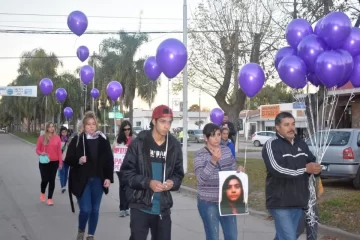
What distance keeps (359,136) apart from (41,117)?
50412mm

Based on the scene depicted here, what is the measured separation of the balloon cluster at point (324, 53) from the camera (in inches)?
232

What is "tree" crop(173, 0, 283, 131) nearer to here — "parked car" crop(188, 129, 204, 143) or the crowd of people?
the crowd of people

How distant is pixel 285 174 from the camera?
446 cm

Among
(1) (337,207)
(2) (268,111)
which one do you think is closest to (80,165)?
(1) (337,207)

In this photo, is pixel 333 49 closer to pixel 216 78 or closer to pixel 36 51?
pixel 216 78

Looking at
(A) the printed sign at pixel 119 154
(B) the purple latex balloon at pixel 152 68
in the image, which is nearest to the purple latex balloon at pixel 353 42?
(A) the printed sign at pixel 119 154

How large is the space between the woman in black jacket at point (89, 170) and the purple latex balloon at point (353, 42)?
3.64m

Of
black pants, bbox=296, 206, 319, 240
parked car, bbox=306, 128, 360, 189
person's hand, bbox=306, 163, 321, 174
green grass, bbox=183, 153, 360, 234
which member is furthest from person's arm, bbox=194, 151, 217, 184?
parked car, bbox=306, 128, 360, 189

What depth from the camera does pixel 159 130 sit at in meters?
4.20

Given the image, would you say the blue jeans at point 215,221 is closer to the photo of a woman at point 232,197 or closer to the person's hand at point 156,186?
the photo of a woman at point 232,197

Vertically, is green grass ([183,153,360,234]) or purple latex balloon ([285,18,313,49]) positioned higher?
purple latex balloon ([285,18,313,49])

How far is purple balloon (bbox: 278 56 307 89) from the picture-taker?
6133mm

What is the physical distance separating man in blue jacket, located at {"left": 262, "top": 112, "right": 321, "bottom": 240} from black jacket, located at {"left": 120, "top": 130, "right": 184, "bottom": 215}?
3.26 feet

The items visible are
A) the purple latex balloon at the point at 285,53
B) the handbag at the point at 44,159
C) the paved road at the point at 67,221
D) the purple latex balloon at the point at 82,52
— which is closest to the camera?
the purple latex balloon at the point at 285,53
